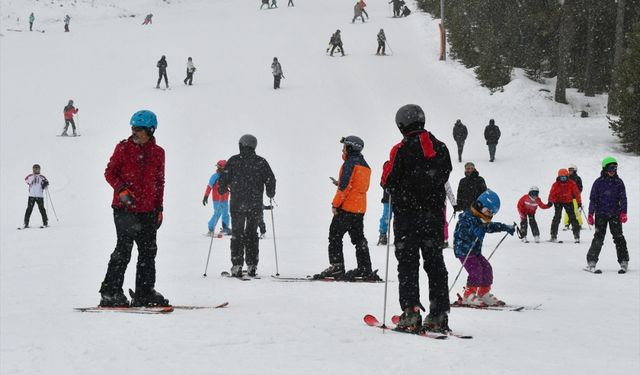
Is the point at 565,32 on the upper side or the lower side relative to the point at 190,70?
upper

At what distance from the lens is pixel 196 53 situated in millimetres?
40469

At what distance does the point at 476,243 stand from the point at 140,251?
3.40 metres

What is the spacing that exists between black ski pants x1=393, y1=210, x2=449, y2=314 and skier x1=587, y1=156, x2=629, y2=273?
6362 millimetres

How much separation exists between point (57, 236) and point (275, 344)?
11.5 metres

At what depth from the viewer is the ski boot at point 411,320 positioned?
539 cm

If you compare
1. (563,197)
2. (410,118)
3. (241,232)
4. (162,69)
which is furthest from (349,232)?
(162,69)

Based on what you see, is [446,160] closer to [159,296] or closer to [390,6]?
[159,296]

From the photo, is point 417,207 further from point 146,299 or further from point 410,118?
point 146,299

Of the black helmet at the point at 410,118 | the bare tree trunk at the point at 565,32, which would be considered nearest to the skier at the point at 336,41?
the bare tree trunk at the point at 565,32

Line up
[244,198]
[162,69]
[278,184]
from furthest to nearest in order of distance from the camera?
[162,69], [278,184], [244,198]

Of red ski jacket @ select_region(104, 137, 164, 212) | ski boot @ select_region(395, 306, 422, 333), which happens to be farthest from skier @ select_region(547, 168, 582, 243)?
red ski jacket @ select_region(104, 137, 164, 212)

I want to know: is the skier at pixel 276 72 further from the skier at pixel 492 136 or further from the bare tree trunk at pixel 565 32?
the bare tree trunk at pixel 565 32

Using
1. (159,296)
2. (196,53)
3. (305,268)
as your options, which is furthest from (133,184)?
(196,53)

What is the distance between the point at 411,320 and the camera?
17.7 feet
